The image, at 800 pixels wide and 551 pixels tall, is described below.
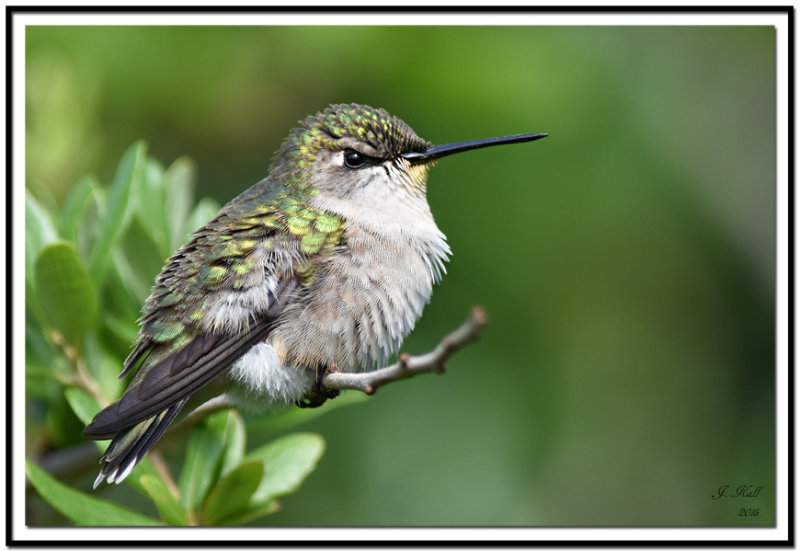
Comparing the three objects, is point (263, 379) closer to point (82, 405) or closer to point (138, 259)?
point (82, 405)

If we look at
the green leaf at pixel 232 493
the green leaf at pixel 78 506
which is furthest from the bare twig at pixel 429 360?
the green leaf at pixel 78 506

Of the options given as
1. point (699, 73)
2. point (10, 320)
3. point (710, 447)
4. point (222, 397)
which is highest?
point (699, 73)

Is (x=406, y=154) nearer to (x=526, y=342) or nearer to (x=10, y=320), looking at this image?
(x=10, y=320)

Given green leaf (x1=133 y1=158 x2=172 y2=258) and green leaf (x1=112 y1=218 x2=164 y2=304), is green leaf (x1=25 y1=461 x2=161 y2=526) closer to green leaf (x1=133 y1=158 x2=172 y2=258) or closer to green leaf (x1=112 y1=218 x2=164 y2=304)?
green leaf (x1=112 y1=218 x2=164 y2=304)

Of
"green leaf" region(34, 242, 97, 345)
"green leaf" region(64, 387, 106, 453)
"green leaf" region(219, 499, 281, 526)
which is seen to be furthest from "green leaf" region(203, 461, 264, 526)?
"green leaf" region(34, 242, 97, 345)

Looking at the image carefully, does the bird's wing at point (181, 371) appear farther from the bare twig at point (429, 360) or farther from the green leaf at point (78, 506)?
the bare twig at point (429, 360)

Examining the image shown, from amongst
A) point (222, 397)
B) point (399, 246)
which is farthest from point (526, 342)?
point (222, 397)
